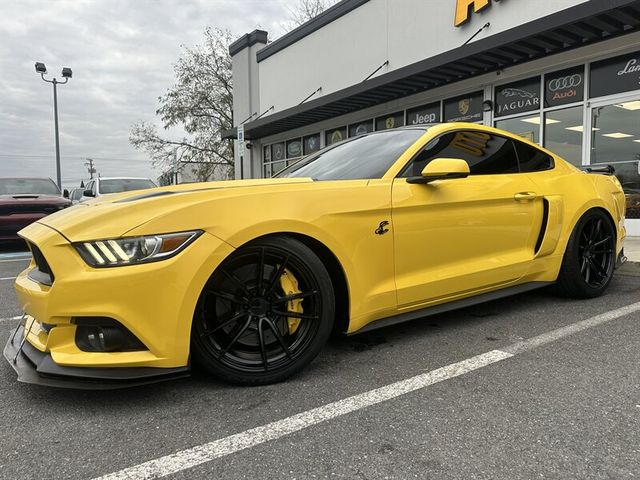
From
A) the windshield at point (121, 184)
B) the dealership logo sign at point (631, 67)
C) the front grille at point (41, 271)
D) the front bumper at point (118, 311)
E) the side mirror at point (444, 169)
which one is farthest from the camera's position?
the windshield at point (121, 184)

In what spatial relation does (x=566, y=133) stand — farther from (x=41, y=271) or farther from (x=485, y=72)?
(x=41, y=271)

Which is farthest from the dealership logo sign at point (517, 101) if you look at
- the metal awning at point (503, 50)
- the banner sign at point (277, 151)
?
the banner sign at point (277, 151)

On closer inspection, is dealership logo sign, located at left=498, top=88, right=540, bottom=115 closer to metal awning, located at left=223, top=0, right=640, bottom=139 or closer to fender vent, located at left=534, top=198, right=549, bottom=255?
metal awning, located at left=223, top=0, right=640, bottom=139

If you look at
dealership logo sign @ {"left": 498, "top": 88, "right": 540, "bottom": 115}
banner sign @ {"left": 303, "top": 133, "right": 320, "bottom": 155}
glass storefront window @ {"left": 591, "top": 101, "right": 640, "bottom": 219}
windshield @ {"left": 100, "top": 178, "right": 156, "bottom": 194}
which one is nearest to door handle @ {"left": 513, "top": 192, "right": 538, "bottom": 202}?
glass storefront window @ {"left": 591, "top": 101, "right": 640, "bottom": 219}

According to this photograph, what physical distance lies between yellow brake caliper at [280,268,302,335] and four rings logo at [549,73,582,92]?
8.43 meters

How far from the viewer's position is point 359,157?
3.33 m

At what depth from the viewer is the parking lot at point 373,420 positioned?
182 centimetres

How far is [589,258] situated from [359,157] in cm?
232

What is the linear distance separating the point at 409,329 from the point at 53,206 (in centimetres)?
771

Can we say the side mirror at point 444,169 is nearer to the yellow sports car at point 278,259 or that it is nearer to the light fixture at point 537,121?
the yellow sports car at point 278,259

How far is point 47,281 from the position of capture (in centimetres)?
231

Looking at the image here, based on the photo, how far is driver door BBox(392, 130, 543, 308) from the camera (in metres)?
2.96

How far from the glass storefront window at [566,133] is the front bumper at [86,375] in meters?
8.86

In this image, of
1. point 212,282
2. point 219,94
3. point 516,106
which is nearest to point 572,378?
point 212,282
